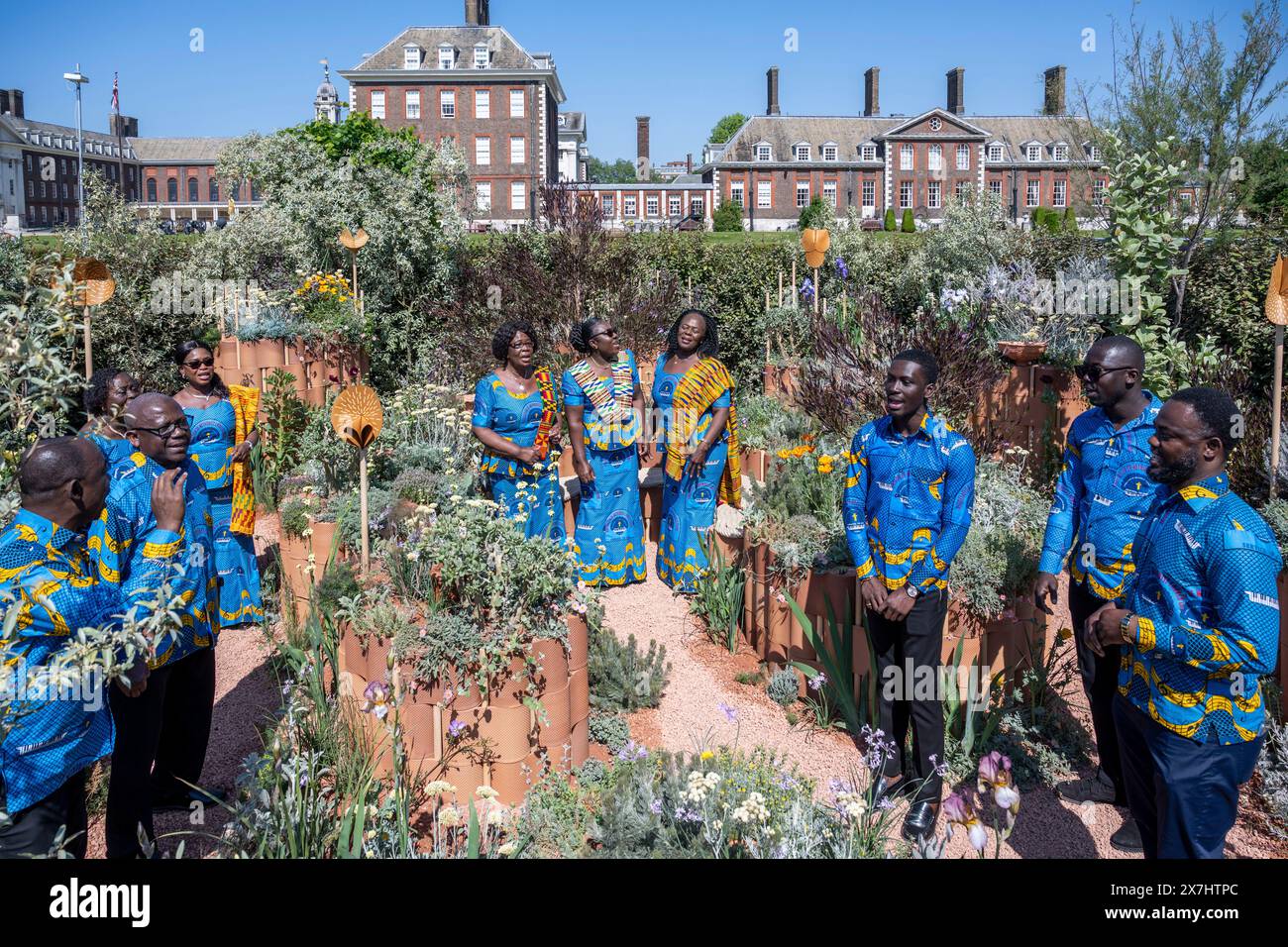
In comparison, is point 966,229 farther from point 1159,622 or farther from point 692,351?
point 1159,622

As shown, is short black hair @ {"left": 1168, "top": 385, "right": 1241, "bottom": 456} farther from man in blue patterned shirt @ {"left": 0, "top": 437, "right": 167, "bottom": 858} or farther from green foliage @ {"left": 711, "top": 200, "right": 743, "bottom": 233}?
green foliage @ {"left": 711, "top": 200, "right": 743, "bottom": 233}

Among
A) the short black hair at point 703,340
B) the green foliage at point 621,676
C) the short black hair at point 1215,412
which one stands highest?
the short black hair at point 703,340

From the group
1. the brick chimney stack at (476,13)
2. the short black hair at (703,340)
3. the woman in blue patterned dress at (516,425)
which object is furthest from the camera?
the brick chimney stack at (476,13)

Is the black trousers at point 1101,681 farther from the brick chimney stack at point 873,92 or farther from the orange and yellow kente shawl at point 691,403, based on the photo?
the brick chimney stack at point 873,92

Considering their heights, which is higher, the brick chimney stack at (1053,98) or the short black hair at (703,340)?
the brick chimney stack at (1053,98)

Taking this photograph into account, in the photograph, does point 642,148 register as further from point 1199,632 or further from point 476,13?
point 1199,632

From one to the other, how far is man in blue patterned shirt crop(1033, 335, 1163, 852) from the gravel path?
0.65 ft

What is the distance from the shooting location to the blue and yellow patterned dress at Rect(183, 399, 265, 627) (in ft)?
16.2

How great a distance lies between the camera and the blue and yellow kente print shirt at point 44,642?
2416 mm

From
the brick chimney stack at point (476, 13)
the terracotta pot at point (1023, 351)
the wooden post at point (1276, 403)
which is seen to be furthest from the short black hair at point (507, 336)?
the brick chimney stack at point (476, 13)

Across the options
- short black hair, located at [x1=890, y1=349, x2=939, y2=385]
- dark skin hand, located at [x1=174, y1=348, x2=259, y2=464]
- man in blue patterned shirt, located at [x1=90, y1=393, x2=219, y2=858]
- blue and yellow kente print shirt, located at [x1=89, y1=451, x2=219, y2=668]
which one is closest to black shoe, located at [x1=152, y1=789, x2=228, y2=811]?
man in blue patterned shirt, located at [x1=90, y1=393, x2=219, y2=858]

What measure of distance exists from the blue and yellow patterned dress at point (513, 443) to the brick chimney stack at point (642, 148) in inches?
2230

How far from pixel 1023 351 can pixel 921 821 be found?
5211 millimetres
